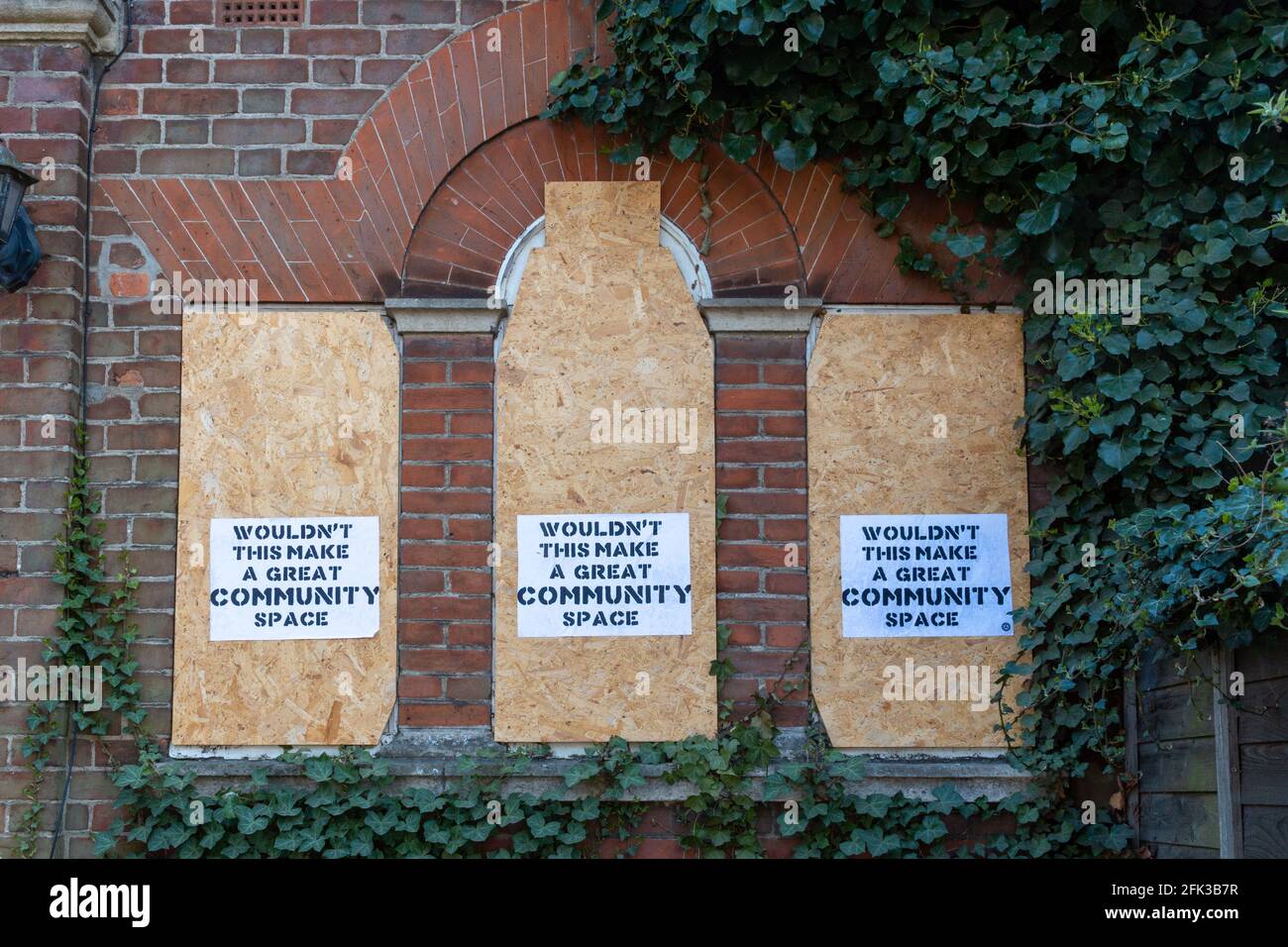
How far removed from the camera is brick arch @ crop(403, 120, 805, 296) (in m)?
5.11

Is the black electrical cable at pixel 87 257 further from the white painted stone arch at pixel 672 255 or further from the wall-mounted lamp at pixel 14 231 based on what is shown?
the white painted stone arch at pixel 672 255

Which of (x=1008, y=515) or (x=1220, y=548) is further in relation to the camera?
(x=1008, y=515)

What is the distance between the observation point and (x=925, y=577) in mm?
5023

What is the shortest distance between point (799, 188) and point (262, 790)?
3.14m

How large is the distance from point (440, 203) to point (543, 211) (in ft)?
1.36

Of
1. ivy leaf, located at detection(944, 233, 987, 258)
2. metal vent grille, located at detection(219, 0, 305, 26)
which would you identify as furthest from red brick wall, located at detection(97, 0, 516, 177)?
ivy leaf, located at detection(944, 233, 987, 258)

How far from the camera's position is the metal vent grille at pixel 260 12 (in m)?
5.19

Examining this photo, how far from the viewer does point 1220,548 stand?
13.0 feet

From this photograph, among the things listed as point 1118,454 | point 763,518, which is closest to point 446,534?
point 763,518

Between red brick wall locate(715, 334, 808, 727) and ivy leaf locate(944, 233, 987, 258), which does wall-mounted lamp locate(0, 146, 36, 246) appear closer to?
red brick wall locate(715, 334, 808, 727)

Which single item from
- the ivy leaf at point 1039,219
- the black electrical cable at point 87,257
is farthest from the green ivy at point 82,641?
the ivy leaf at point 1039,219

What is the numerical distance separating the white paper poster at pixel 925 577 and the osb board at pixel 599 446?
57cm
